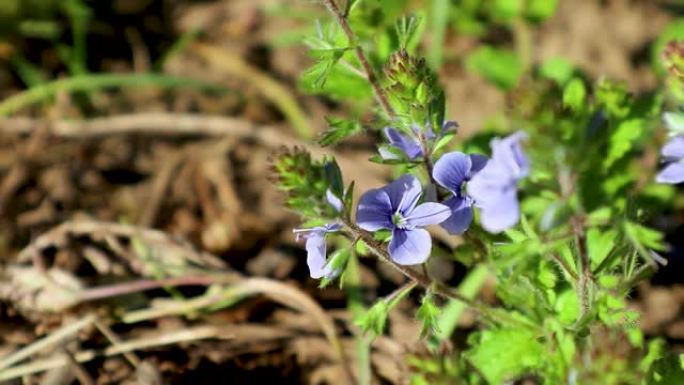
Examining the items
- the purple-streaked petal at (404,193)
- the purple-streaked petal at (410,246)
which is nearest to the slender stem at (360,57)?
the purple-streaked petal at (404,193)

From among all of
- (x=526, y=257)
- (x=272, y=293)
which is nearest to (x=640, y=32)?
(x=272, y=293)

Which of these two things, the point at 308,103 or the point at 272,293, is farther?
the point at 308,103

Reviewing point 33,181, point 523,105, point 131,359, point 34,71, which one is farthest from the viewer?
point 34,71

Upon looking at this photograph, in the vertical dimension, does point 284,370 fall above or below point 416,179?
below

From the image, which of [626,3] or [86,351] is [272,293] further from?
[626,3]

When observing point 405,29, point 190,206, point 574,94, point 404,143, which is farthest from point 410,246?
point 190,206

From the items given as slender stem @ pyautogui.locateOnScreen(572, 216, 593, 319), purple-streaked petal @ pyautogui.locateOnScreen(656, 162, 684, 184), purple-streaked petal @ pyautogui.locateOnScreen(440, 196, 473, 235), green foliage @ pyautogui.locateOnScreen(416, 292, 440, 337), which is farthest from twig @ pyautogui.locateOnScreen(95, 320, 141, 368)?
purple-streaked petal @ pyautogui.locateOnScreen(656, 162, 684, 184)

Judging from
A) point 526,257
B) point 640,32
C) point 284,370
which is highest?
point 526,257

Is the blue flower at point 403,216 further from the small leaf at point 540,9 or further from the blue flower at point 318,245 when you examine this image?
the small leaf at point 540,9
